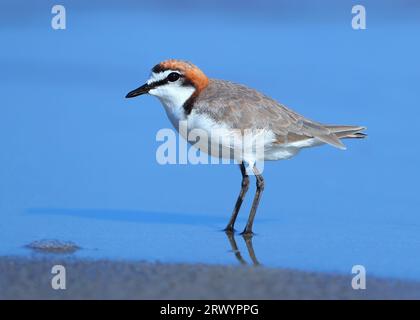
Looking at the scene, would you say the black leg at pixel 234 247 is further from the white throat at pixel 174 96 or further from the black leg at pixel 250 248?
the white throat at pixel 174 96

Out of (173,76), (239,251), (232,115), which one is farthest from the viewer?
(173,76)

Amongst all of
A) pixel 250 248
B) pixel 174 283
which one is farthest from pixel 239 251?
pixel 174 283

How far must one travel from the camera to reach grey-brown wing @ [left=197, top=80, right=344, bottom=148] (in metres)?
8.95

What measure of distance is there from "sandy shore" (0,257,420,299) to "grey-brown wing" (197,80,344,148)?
Answer: 2069 mm

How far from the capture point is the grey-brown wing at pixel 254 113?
895cm

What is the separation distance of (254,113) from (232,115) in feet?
0.88

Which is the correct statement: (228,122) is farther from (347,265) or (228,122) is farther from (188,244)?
(347,265)

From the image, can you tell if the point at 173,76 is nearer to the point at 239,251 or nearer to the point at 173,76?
the point at 173,76

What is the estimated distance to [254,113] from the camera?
910cm

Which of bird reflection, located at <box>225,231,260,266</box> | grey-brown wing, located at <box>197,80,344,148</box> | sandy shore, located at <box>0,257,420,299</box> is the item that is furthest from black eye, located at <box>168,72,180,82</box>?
sandy shore, located at <box>0,257,420,299</box>

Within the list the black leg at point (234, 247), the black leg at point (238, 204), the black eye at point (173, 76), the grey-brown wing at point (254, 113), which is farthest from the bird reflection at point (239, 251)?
the black eye at point (173, 76)

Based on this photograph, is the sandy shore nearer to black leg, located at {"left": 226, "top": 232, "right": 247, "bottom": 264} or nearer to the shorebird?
black leg, located at {"left": 226, "top": 232, "right": 247, "bottom": 264}

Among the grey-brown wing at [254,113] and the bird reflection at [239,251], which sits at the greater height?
the grey-brown wing at [254,113]

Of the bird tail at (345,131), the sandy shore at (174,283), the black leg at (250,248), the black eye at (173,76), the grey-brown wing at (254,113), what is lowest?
the black leg at (250,248)
